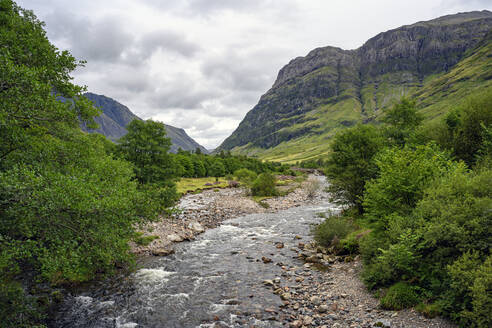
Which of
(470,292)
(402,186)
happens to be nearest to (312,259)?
(402,186)

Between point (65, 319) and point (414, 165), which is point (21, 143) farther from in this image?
point (414, 165)

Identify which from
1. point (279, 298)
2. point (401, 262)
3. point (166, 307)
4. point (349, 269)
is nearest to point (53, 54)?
point (166, 307)

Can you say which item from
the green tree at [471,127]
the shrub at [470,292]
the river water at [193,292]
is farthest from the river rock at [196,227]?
the green tree at [471,127]

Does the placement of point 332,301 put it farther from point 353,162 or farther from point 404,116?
point 404,116

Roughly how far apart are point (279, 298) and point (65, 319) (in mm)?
12789

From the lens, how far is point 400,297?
12703 mm

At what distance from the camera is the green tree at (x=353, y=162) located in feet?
106

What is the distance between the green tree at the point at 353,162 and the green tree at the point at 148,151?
80.2ft

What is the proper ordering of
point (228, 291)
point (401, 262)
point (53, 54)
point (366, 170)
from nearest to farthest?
1. point (401, 262)
2. point (53, 54)
3. point (228, 291)
4. point (366, 170)

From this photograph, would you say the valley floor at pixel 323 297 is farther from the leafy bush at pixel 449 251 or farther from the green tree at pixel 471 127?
the green tree at pixel 471 127

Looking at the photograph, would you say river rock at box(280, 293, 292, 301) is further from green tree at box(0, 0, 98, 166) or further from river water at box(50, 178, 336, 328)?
green tree at box(0, 0, 98, 166)

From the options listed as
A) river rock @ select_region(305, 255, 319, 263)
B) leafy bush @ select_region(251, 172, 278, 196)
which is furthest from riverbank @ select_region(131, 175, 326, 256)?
river rock @ select_region(305, 255, 319, 263)

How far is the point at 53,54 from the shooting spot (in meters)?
14.2

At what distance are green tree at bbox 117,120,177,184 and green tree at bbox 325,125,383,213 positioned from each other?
2444 centimetres
